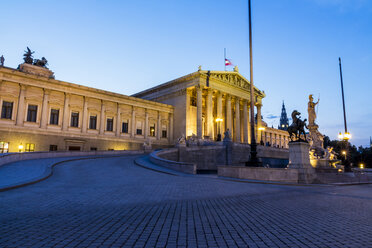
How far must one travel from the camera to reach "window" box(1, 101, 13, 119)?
104ft

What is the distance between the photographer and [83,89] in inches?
1512

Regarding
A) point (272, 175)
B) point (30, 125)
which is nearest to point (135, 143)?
point (30, 125)

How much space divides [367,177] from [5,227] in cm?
2687

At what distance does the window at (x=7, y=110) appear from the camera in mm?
31734

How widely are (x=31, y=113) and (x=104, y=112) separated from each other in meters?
10.7

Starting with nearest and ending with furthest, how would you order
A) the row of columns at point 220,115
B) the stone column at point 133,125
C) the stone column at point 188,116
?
the stone column at point 133,125 < the row of columns at point 220,115 < the stone column at point 188,116

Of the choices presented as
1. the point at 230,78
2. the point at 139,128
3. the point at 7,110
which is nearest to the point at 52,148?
the point at 7,110

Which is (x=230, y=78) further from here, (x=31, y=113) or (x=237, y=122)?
(x=31, y=113)

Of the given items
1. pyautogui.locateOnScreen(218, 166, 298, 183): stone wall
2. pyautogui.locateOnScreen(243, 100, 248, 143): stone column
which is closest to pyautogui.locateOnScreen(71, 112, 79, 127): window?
pyautogui.locateOnScreen(218, 166, 298, 183): stone wall

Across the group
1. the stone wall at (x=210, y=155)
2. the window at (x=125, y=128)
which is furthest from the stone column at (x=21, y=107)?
the stone wall at (x=210, y=155)

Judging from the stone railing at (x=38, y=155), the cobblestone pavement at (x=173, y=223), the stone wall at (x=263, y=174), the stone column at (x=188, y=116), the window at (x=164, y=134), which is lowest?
the cobblestone pavement at (x=173, y=223)

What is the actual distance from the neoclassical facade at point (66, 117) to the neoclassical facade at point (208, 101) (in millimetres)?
4935

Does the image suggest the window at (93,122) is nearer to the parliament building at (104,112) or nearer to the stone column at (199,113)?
the parliament building at (104,112)

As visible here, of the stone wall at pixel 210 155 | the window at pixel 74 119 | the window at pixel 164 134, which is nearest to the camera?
the stone wall at pixel 210 155
